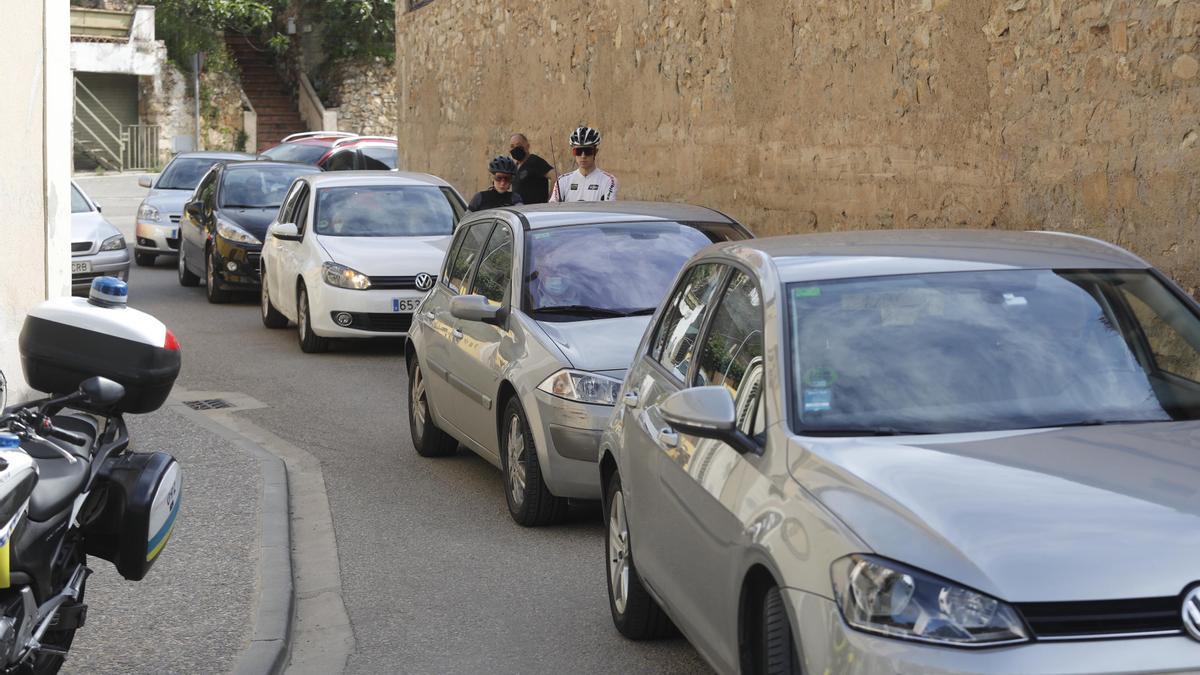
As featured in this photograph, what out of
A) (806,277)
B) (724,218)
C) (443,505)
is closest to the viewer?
(806,277)

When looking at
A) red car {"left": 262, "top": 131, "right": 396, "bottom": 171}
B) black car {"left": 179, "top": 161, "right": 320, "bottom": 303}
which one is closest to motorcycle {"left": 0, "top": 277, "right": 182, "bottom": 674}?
black car {"left": 179, "top": 161, "right": 320, "bottom": 303}

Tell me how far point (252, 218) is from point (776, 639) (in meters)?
16.6

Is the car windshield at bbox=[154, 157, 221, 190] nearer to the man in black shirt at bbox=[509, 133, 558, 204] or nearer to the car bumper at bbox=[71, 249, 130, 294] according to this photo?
the car bumper at bbox=[71, 249, 130, 294]

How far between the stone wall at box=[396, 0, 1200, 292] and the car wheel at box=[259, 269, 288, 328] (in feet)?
14.5

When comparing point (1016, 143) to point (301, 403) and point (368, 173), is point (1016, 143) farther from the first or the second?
point (368, 173)

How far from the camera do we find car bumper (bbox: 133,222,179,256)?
2481cm

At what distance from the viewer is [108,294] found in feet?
17.9

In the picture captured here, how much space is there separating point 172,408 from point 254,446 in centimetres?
203

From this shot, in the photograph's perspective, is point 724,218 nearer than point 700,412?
No

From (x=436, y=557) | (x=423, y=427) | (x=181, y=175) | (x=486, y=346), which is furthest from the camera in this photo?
(x=181, y=175)

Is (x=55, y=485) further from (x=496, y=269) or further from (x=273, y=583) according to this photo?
(x=496, y=269)

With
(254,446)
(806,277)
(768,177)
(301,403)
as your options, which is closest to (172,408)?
(301,403)

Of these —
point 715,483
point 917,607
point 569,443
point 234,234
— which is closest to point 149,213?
point 234,234

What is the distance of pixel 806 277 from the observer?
5105 mm
